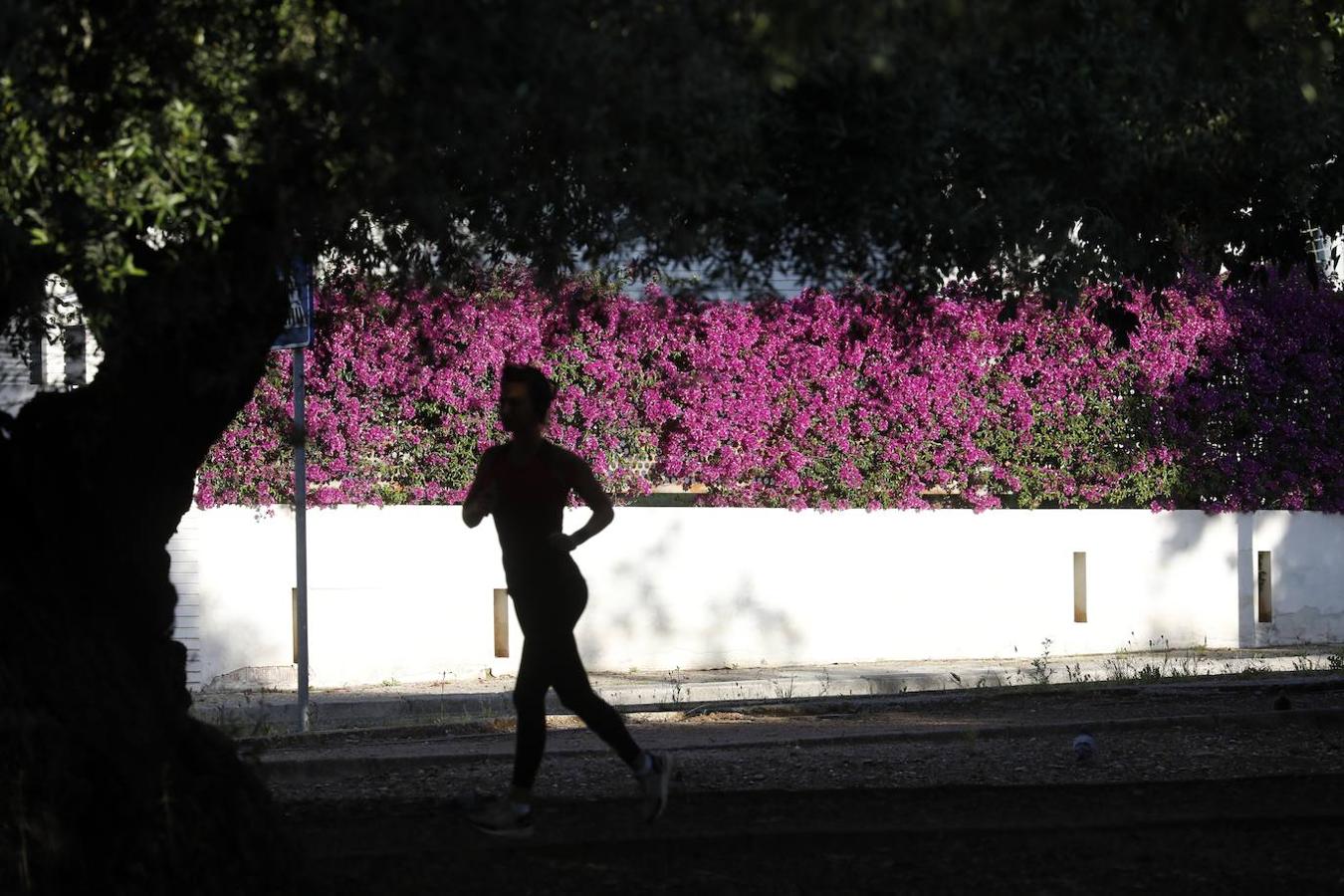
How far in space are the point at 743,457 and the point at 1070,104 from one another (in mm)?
10037

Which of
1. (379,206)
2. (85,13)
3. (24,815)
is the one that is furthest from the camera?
(379,206)

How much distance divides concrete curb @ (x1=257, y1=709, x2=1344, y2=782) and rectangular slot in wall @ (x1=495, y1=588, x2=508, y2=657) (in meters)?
4.81

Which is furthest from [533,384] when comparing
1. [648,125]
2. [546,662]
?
[648,125]

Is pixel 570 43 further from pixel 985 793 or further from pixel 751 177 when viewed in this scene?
pixel 985 793

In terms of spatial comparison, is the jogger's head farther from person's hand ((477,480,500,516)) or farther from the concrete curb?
the concrete curb

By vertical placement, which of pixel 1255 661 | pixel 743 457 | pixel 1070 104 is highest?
pixel 1070 104

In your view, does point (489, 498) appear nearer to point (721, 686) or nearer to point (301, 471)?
point (301, 471)

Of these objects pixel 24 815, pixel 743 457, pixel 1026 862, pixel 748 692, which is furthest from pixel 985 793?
pixel 743 457

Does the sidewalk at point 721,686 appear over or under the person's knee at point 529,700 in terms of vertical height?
under

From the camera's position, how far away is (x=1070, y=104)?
5.98m

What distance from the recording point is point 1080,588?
56.6 feet

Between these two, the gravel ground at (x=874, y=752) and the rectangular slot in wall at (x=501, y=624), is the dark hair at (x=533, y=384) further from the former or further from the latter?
the rectangular slot in wall at (x=501, y=624)

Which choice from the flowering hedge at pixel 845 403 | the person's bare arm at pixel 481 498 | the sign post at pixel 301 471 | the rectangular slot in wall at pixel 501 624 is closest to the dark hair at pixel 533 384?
the person's bare arm at pixel 481 498

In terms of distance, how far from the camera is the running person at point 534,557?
6988mm
